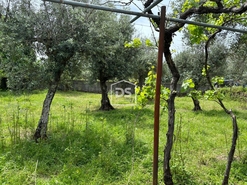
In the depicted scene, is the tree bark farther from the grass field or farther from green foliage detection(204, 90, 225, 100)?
green foliage detection(204, 90, 225, 100)

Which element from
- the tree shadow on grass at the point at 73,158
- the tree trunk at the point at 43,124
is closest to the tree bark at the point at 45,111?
the tree trunk at the point at 43,124

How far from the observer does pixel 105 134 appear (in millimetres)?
4059

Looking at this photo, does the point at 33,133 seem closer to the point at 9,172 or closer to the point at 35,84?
the point at 35,84

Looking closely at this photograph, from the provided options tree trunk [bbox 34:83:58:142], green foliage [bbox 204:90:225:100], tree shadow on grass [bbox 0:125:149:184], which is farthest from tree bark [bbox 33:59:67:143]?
green foliage [bbox 204:90:225:100]

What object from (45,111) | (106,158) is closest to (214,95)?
(106,158)

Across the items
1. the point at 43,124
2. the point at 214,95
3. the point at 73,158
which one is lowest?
the point at 73,158

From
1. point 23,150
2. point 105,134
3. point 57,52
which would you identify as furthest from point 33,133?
point 57,52

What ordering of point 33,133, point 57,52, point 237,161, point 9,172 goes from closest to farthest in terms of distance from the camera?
point 9,172
point 237,161
point 57,52
point 33,133

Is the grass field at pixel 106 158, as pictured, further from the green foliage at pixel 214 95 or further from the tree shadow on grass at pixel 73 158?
the green foliage at pixel 214 95

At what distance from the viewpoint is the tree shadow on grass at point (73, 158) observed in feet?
8.25

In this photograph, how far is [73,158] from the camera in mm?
2875

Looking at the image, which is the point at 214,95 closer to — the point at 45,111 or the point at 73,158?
the point at 73,158

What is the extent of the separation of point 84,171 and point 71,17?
115 inches

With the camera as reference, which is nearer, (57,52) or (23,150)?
(23,150)
